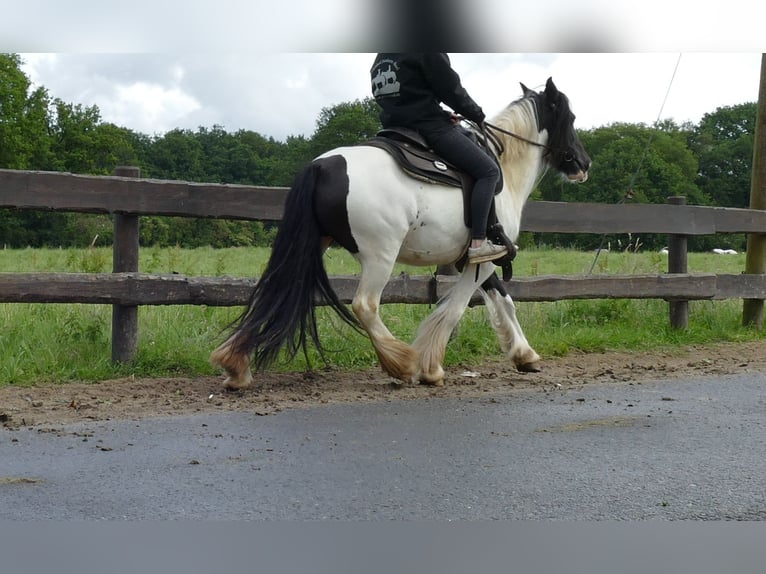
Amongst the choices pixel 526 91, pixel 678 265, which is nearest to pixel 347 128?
pixel 678 265

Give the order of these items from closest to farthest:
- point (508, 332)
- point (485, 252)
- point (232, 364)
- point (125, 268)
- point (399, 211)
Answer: point (232, 364) < point (399, 211) < point (485, 252) < point (125, 268) < point (508, 332)

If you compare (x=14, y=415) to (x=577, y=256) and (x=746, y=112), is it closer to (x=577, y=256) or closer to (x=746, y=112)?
(x=577, y=256)

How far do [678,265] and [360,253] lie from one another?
4774 millimetres

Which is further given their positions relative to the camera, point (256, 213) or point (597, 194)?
point (597, 194)

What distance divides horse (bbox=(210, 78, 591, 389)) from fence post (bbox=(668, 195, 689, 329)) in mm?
3412

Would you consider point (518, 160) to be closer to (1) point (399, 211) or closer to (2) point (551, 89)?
(2) point (551, 89)

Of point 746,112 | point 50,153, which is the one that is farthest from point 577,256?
point 50,153

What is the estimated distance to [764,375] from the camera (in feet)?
21.4

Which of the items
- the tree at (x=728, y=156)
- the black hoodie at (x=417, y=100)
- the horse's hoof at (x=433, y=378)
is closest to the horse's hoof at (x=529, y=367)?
the horse's hoof at (x=433, y=378)

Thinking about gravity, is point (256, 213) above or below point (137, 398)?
above

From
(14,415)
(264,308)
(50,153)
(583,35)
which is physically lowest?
(14,415)

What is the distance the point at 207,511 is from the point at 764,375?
522 cm

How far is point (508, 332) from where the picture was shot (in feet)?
21.7

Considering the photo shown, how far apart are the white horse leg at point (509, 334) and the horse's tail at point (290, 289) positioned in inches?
62.7
